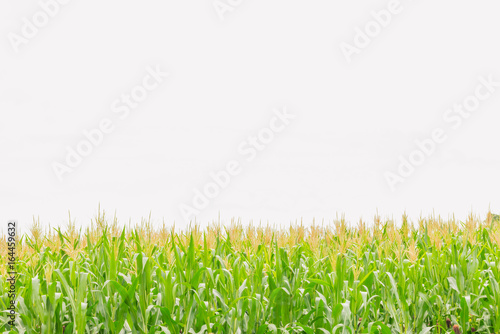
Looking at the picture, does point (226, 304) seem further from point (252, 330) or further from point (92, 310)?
point (92, 310)

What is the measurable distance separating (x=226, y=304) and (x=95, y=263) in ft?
6.84

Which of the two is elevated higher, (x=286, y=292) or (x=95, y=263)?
(x=95, y=263)

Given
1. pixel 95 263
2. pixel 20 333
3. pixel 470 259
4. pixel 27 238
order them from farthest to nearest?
pixel 27 238 < pixel 470 259 < pixel 95 263 < pixel 20 333

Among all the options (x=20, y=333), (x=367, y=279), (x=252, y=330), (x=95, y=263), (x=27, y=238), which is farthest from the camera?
(x=27, y=238)

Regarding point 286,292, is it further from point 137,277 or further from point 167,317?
point 137,277

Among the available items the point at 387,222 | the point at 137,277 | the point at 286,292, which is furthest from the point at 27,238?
the point at 387,222

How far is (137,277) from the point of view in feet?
15.5

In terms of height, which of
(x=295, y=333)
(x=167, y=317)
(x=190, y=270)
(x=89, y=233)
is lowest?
(x=295, y=333)

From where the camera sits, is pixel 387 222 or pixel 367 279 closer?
pixel 367 279

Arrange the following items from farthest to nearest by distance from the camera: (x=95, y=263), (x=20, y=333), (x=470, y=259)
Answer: (x=470, y=259), (x=95, y=263), (x=20, y=333)

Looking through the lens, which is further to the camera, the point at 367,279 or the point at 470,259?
the point at 470,259

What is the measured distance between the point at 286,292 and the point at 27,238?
5.14m

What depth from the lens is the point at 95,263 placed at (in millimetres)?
5977

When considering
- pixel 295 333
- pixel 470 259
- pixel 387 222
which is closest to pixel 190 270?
pixel 295 333
